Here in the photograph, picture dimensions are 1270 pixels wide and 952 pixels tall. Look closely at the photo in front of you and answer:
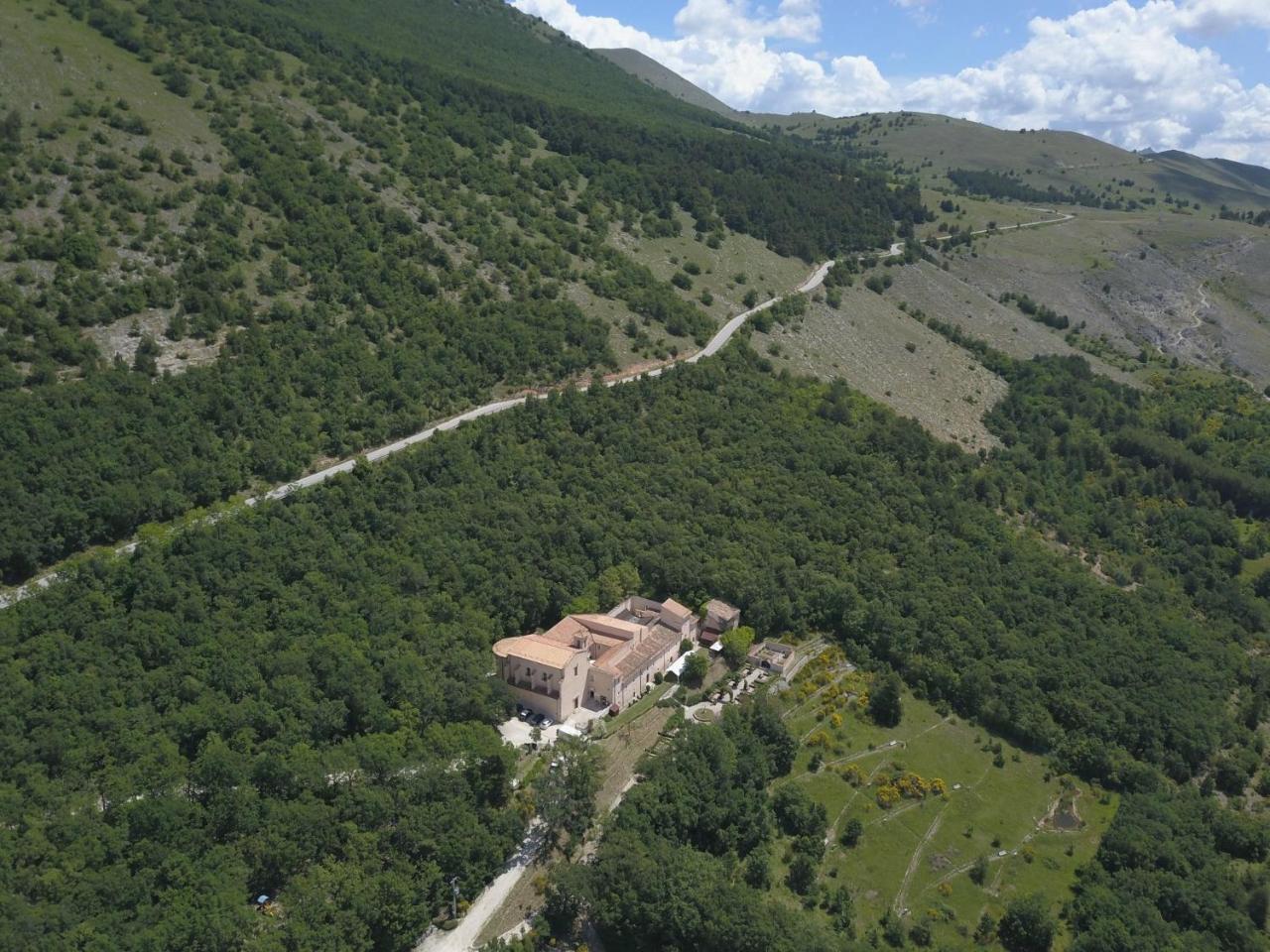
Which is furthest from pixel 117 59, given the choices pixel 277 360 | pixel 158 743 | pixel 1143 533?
pixel 1143 533

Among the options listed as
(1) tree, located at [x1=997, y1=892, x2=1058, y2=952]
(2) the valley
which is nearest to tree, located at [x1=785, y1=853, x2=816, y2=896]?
(2) the valley

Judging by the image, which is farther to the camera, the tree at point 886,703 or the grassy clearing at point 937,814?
the tree at point 886,703

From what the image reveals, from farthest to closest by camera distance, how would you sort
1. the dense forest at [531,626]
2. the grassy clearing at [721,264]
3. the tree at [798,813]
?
the grassy clearing at [721,264] < the tree at [798,813] < the dense forest at [531,626]

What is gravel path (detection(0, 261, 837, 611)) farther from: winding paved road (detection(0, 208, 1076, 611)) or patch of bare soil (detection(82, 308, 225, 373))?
patch of bare soil (detection(82, 308, 225, 373))

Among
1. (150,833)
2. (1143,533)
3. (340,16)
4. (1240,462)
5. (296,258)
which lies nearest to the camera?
(150,833)

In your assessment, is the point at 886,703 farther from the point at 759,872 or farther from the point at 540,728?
the point at 540,728

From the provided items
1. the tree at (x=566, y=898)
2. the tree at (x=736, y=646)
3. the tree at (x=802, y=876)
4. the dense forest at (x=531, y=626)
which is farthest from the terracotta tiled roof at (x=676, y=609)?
the tree at (x=566, y=898)

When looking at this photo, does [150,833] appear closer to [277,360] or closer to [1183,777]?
[277,360]

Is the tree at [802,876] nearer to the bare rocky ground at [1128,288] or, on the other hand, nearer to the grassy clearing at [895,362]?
the grassy clearing at [895,362]

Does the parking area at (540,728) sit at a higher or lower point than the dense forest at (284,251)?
lower
